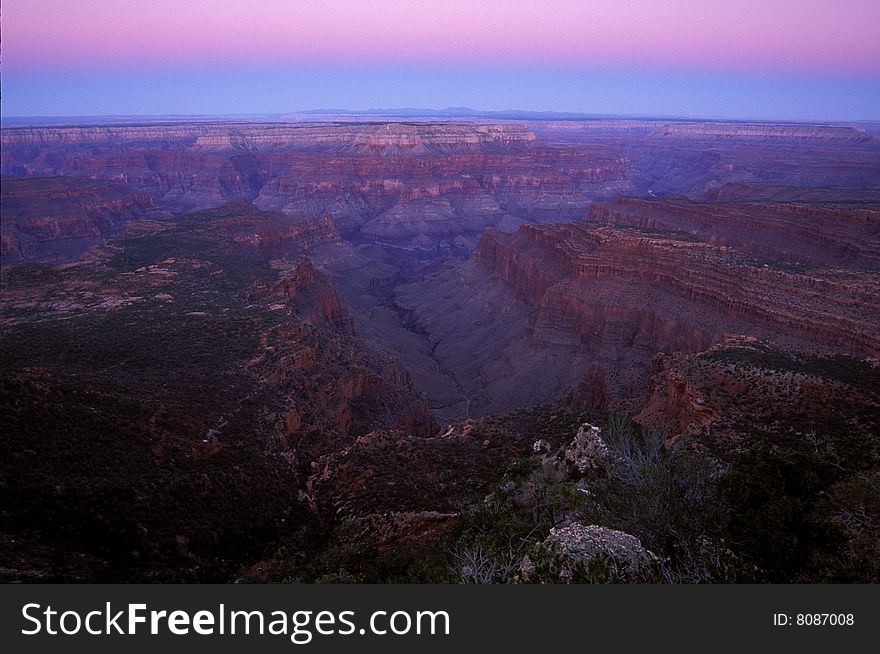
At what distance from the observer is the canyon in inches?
716

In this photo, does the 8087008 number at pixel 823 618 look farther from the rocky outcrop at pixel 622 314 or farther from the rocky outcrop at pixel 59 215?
the rocky outcrop at pixel 59 215

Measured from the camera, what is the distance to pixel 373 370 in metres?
41.3

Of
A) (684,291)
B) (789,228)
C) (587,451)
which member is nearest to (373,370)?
(587,451)

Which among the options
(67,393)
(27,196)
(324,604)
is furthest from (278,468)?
(27,196)

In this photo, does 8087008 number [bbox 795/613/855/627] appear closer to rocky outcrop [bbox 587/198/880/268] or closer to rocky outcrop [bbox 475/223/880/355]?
rocky outcrop [bbox 475/223/880/355]

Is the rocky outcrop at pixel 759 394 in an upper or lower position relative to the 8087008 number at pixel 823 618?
lower

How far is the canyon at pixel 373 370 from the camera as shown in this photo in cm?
1819

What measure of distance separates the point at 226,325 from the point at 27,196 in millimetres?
101107

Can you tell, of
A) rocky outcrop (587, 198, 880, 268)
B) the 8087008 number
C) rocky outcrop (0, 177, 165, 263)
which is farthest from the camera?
rocky outcrop (0, 177, 165, 263)

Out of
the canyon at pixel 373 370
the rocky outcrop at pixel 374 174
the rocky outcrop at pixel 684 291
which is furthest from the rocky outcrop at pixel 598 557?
the rocky outcrop at pixel 374 174

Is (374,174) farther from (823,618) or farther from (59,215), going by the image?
(823,618)

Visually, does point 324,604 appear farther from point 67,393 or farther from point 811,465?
point 67,393

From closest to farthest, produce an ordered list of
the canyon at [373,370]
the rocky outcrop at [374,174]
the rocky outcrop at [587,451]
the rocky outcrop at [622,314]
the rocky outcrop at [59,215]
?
the canyon at [373,370]
the rocky outcrop at [587,451]
the rocky outcrop at [622,314]
the rocky outcrop at [59,215]
the rocky outcrop at [374,174]

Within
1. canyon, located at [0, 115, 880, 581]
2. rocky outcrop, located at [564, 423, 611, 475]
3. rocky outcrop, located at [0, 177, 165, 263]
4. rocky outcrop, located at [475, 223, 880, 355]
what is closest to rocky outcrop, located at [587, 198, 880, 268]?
canyon, located at [0, 115, 880, 581]
